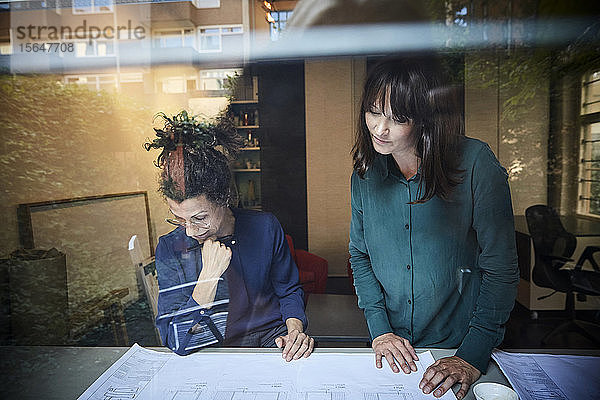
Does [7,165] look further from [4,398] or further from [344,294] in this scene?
[344,294]

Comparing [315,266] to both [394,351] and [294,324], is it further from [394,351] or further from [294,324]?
[394,351]

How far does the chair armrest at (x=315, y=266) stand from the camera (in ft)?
5.10

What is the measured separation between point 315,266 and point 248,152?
0.46 meters

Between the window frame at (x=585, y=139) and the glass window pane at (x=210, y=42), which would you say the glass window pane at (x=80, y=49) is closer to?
the glass window pane at (x=210, y=42)

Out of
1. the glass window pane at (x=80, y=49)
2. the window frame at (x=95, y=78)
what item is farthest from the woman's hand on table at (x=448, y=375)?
the glass window pane at (x=80, y=49)

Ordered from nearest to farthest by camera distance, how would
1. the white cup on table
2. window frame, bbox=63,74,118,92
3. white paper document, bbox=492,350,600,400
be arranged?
the white cup on table < white paper document, bbox=492,350,600,400 < window frame, bbox=63,74,118,92

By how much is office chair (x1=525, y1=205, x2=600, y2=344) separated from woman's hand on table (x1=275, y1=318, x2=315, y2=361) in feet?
2.62

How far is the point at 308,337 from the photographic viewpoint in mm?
1599

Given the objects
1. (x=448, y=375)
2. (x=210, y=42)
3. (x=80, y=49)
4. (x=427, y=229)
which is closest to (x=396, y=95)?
(x=427, y=229)

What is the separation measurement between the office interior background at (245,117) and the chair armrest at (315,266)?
2 centimetres

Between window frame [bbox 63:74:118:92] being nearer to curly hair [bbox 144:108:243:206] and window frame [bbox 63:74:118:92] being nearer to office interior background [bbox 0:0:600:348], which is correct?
office interior background [bbox 0:0:600:348]

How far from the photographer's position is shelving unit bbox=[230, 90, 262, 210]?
1.52 meters

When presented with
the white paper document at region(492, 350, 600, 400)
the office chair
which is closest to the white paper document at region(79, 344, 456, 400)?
the white paper document at region(492, 350, 600, 400)

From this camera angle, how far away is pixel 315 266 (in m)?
1.56
